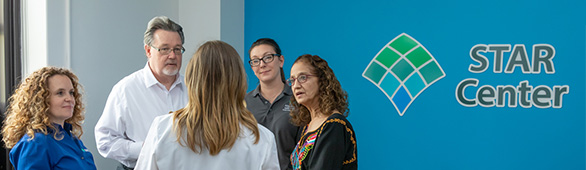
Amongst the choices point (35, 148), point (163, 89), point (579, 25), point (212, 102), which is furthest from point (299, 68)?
point (579, 25)

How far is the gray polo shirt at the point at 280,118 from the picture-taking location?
261cm

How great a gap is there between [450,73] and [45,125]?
7.94 feet

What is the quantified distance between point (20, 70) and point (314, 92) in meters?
1.72

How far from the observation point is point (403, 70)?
3.72 meters

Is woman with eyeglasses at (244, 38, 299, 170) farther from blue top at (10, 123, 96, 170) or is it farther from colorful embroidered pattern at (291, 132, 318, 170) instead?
blue top at (10, 123, 96, 170)

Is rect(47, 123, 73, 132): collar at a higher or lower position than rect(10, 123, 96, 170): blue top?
higher

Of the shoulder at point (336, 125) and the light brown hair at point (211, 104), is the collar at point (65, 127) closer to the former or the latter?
the light brown hair at point (211, 104)

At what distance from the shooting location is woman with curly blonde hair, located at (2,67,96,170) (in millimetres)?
2047

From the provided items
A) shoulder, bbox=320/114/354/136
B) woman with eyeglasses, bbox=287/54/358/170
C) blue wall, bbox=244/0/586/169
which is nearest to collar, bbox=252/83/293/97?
woman with eyeglasses, bbox=287/54/358/170

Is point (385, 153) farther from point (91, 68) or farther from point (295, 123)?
point (91, 68)

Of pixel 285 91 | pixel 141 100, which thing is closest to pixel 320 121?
pixel 285 91

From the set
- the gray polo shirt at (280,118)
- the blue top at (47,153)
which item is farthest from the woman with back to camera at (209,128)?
the gray polo shirt at (280,118)

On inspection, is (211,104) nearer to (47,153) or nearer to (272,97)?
(47,153)

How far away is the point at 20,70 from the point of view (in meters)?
3.02
